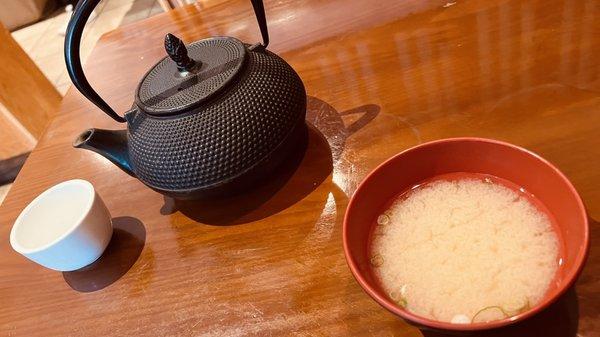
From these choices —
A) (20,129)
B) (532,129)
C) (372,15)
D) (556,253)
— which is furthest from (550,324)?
(20,129)

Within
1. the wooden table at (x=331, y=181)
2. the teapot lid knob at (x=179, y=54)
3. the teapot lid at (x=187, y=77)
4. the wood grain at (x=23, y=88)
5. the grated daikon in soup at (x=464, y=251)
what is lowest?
the wood grain at (x=23, y=88)

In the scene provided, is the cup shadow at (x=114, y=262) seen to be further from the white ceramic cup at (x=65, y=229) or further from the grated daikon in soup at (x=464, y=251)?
the grated daikon in soup at (x=464, y=251)

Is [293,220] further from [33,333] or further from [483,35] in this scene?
[483,35]

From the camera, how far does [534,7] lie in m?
1.09

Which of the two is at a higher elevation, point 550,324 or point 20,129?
point 550,324

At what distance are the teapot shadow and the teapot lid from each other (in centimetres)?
20

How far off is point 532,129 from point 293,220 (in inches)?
17.6

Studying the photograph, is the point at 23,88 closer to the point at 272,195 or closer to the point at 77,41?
the point at 77,41

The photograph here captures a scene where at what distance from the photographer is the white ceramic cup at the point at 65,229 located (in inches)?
32.1

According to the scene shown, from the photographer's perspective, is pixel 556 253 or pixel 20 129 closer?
pixel 556 253

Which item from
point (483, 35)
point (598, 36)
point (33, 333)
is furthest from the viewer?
point (483, 35)

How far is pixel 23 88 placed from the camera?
8.80ft

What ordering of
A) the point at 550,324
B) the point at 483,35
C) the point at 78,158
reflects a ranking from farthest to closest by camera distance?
the point at 78,158 < the point at 483,35 < the point at 550,324

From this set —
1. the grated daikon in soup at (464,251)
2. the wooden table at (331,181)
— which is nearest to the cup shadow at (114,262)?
the wooden table at (331,181)
